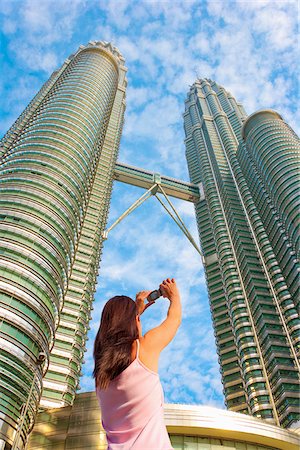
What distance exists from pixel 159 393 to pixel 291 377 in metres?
58.0

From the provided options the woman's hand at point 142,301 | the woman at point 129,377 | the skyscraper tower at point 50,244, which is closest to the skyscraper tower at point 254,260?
the skyscraper tower at point 50,244

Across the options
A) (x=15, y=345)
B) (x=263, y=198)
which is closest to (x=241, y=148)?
(x=263, y=198)

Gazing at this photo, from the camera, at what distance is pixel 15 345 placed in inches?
1158

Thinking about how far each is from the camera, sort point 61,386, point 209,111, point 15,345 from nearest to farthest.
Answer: point 15,345, point 61,386, point 209,111

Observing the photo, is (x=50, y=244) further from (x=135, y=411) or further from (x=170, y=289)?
(x=135, y=411)

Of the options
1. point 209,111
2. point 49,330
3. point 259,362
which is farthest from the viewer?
point 209,111

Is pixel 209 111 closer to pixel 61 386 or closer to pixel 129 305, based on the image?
pixel 61 386

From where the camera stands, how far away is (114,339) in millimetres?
3023

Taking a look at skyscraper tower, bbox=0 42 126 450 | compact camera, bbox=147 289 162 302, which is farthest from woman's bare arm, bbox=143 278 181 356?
skyscraper tower, bbox=0 42 126 450

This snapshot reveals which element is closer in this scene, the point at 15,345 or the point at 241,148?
the point at 15,345

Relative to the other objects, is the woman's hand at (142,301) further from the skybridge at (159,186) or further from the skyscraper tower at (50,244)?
the skybridge at (159,186)

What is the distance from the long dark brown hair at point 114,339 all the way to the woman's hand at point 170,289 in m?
0.44

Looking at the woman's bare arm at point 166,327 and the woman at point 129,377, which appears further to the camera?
the woman's bare arm at point 166,327

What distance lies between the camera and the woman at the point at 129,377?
2.67 meters
